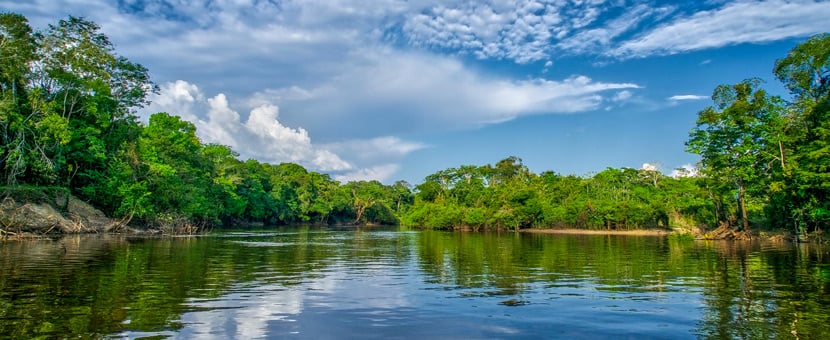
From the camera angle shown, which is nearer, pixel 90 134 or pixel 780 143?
pixel 780 143

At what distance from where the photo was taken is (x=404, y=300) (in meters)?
12.5

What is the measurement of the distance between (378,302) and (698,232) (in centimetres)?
4769

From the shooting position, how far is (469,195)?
351ft

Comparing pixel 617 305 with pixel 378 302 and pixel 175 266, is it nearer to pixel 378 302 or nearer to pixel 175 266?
pixel 378 302

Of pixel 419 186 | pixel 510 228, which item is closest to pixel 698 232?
pixel 510 228

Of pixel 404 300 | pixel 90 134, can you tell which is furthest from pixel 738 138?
pixel 90 134

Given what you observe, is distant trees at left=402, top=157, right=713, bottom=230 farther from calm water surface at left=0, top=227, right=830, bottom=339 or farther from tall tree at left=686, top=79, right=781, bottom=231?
calm water surface at left=0, top=227, right=830, bottom=339

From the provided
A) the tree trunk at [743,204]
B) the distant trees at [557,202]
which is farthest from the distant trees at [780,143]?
the distant trees at [557,202]

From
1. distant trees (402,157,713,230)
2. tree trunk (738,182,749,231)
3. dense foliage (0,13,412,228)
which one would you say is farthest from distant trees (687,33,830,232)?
dense foliage (0,13,412,228)

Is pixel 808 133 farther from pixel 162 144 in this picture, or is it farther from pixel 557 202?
pixel 162 144

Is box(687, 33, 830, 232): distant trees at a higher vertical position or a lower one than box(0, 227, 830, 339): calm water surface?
higher

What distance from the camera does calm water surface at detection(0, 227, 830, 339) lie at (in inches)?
356

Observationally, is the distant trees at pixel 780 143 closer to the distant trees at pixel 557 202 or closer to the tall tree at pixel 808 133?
the tall tree at pixel 808 133

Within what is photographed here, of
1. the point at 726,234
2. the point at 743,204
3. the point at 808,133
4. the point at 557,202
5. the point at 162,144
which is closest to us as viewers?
the point at 808,133
